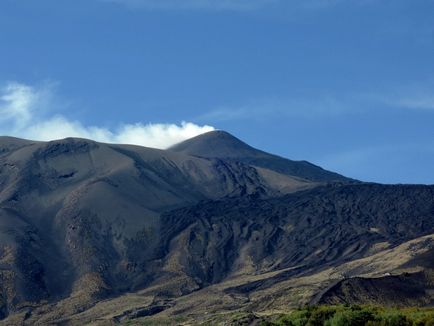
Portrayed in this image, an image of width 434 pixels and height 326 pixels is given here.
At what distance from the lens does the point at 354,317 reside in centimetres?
7631

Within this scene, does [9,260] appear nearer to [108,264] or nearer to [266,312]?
[108,264]

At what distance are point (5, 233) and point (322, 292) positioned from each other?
75.6 m

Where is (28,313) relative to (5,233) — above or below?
below

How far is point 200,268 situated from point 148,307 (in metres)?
32.0

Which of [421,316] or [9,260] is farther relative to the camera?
[9,260]

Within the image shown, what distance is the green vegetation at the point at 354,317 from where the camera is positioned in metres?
74.6

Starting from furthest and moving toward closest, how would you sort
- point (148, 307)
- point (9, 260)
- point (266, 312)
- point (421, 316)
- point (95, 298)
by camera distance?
point (9, 260) → point (95, 298) → point (148, 307) → point (266, 312) → point (421, 316)

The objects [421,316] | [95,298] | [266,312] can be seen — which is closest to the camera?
[421,316]

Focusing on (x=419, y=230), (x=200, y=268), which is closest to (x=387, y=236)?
(x=419, y=230)

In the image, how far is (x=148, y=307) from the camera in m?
163

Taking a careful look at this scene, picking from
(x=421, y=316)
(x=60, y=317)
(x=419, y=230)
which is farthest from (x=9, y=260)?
(x=421, y=316)

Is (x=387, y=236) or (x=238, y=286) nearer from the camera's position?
(x=238, y=286)

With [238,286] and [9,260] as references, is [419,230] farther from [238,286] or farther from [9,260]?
[9,260]

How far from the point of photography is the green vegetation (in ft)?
245
